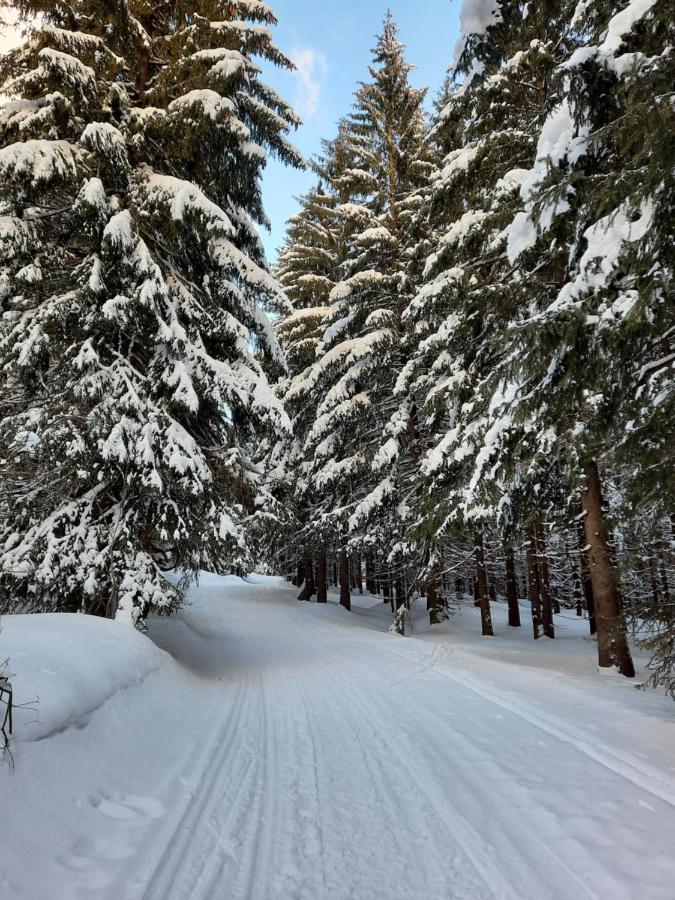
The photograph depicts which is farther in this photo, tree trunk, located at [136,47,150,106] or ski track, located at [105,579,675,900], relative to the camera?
tree trunk, located at [136,47,150,106]

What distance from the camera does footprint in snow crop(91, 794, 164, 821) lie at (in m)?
2.90

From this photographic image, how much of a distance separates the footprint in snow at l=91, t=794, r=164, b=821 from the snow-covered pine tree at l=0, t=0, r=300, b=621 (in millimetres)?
3791

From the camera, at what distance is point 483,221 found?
7.63 meters

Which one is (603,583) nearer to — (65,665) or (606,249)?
(606,249)

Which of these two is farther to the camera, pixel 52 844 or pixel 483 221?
pixel 483 221

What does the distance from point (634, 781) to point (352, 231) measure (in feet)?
54.2

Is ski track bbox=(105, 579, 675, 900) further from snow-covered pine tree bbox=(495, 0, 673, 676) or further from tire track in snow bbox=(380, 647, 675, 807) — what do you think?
snow-covered pine tree bbox=(495, 0, 673, 676)

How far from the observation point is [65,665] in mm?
3979

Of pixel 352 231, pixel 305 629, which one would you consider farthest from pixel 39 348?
pixel 352 231

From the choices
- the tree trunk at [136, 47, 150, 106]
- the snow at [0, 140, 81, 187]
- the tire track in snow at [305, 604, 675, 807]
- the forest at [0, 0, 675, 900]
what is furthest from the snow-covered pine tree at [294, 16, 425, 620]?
the snow at [0, 140, 81, 187]

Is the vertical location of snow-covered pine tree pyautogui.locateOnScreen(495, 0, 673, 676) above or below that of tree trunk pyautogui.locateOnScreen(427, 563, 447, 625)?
above

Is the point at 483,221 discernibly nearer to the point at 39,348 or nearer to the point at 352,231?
the point at 39,348

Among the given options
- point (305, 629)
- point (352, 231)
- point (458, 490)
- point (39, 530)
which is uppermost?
point (352, 231)

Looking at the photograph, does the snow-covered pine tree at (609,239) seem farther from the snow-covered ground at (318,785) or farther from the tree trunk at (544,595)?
the tree trunk at (544,595)
